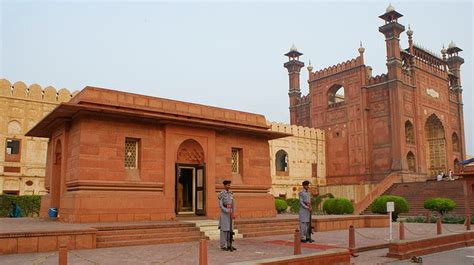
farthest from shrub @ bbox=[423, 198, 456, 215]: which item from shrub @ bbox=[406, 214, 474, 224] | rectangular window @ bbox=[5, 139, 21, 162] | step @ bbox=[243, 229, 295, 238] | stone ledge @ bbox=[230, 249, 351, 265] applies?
rectangular window @ bbox=[5, 139, 21, 162]

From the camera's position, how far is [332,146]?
38875mm

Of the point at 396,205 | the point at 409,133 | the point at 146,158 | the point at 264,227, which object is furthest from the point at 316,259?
the point at 409,133

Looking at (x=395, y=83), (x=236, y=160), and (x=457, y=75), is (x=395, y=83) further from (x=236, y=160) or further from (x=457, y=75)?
(x=236, y=160)

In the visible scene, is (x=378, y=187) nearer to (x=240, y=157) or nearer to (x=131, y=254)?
(x=240, y=157)

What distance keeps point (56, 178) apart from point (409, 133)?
29110 millimetres

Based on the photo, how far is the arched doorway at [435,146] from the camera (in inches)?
1539

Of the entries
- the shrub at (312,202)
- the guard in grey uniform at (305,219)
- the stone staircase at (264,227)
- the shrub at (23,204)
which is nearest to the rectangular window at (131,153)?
the stone staircase at (264,227)

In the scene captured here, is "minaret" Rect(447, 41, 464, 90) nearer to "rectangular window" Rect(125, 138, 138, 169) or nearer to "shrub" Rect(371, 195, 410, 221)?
"shrub" Rect(371, 195, 410, 221)

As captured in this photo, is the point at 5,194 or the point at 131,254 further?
the point at 5,194

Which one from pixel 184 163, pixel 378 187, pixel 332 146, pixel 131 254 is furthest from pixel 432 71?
pixel 131 254

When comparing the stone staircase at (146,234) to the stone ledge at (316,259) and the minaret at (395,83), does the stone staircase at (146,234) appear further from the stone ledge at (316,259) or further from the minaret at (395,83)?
the minaret at (395,83)

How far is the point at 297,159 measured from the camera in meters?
36.9

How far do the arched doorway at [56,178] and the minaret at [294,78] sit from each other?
29492 millimetres

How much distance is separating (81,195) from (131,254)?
4.15 m
